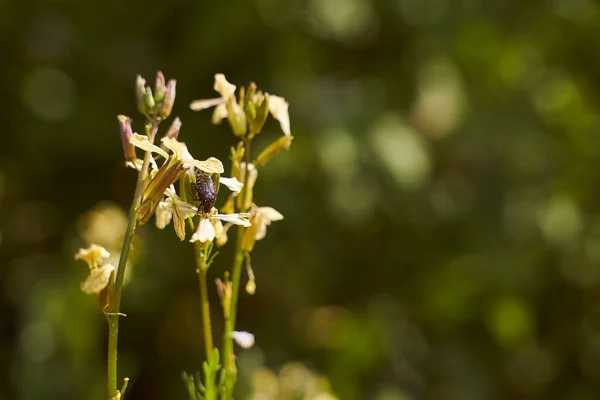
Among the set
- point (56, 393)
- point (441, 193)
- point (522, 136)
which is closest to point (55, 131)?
point (56, 393)

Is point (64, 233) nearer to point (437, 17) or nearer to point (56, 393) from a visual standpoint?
point (56, 393)

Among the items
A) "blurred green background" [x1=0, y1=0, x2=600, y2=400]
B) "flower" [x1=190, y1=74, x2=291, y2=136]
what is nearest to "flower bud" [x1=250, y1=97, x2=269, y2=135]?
"flower" [x1=190, y1=74, x2=291, y2=136]

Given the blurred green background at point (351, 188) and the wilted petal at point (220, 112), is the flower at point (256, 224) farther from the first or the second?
the blurred green background at point (351, 188)

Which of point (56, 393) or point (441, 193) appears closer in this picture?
point (56, 393)

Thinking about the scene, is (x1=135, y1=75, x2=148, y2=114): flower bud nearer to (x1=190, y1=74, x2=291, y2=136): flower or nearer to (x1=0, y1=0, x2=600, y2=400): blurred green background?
(x1=190, y1=74, x2=291, y2=136): flower

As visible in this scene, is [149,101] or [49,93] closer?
[149,101]

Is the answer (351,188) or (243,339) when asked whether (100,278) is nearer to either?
(243,339)

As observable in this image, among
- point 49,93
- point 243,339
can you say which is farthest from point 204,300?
point 49,93
